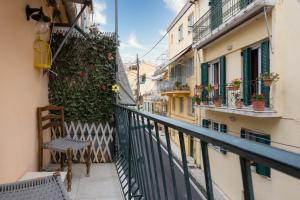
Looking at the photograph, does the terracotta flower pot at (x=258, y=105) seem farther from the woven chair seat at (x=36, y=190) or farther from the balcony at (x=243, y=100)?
the woven chair seat at (x=36, y=190)

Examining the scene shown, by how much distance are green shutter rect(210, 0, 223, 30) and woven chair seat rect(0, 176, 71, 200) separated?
333 inches

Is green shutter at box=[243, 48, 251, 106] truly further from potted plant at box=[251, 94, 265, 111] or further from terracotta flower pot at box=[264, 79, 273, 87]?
terracotta flower pot at box=[264, 79, 273, 87]

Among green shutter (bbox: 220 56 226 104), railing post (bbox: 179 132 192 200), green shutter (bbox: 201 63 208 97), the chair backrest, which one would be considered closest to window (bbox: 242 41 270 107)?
green shutter (bbox: 220 56 226 104)

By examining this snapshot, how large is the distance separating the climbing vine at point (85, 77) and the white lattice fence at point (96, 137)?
11cm

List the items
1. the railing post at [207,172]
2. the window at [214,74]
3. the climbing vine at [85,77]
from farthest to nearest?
the window at [214,74] → the climbing vine at [85,77] → the railing post at [207,172]

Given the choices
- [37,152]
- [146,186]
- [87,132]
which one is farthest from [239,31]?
[146,186]

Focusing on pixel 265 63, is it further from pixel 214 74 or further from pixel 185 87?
pixel 185 87

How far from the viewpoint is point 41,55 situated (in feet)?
11.6

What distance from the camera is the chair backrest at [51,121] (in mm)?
3463

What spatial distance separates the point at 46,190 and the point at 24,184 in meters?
0.17

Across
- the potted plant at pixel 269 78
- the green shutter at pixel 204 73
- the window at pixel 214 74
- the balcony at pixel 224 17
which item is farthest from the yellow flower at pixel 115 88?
the green shutter at pixel 204 73

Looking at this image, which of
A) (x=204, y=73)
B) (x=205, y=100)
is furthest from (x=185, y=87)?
(x=205, y=100)

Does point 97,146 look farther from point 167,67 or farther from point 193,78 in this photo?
point 167,67

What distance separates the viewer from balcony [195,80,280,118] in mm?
6707
